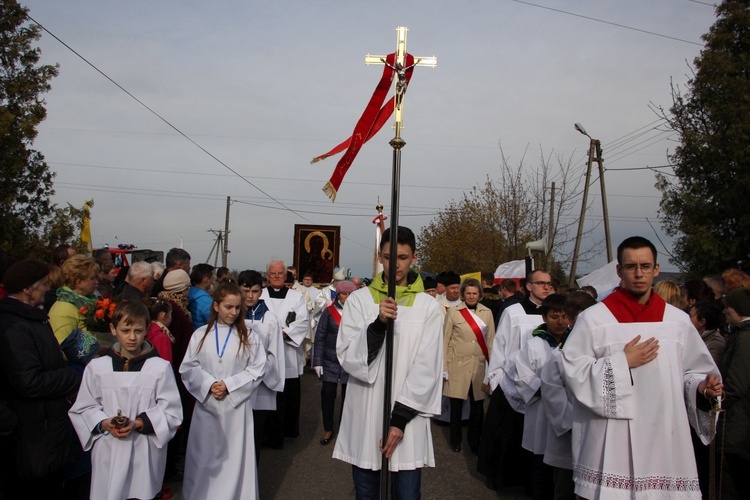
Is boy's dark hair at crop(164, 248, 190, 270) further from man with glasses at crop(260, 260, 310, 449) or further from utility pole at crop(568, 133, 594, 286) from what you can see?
utility pole at crop(568, 133, 594, 286)

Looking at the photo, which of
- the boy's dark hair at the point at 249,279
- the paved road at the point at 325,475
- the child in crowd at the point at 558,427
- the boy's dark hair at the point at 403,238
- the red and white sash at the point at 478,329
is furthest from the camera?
the red and white sash at the point at 478,329

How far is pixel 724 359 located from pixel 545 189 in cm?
1876

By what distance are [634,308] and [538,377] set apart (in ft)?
6.80

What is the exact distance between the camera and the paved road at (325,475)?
6281 mm

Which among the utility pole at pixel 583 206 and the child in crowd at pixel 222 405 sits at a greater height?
the utility pole at pixel 583 206

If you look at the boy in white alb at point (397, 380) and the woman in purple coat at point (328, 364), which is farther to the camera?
the woman in purple coat at point (328, 364)

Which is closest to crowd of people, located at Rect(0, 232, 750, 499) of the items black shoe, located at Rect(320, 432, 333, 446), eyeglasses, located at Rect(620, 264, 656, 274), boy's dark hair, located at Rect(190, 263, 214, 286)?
eyeglasses, located at Rect(620, 264, 656, 274)

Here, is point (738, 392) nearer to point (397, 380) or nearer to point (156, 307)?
point (397, 380)

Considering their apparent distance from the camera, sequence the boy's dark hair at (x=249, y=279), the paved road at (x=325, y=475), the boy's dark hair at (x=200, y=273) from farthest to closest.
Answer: the boy's dark hair at (x=200, y=273), the boy's dark hair at (x=249, y=279), the paved road at (x=325, y=475)

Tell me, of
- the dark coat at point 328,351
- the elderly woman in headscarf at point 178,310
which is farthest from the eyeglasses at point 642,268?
the dark coat at point 328,351

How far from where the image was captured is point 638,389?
11.7 feet

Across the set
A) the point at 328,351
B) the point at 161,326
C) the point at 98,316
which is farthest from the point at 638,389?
the point at 328,351

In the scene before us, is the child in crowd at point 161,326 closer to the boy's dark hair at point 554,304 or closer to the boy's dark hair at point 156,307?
the boy's dark hair at point 156,307

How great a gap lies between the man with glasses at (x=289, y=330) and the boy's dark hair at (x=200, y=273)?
855 millimetres
